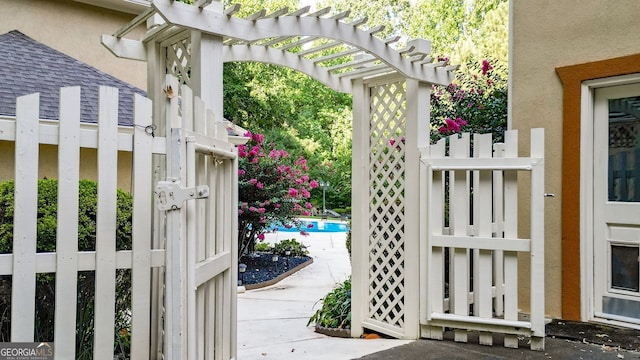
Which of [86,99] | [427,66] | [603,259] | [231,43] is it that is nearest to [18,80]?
[86,99]

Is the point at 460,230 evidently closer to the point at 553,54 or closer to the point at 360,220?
the point at 360,220

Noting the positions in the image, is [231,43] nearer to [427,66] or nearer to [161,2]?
[161,2]

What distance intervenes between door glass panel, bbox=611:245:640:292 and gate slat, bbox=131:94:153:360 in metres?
3.94

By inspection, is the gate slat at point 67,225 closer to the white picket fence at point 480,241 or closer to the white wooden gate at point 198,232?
the white wooden gate at point 198,232

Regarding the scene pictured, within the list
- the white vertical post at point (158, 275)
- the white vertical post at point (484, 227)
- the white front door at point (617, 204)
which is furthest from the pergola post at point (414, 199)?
the white vertical post at point (158, 275)

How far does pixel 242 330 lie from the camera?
5285 mm

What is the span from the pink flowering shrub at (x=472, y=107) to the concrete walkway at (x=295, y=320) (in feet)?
8.71

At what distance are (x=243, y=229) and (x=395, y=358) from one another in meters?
6.03

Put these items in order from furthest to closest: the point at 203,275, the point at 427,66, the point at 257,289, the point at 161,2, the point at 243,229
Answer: the point at 243,229, the point at 257,289, the point at 427,66, the point at 161,2, the point at 203,275

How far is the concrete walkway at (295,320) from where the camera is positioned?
151 inches

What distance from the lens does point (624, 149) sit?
14.2 ft

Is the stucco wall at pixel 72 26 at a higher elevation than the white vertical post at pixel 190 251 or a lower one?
higher

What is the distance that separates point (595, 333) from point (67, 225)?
4003 mm

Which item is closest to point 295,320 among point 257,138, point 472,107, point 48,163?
point 48,163
